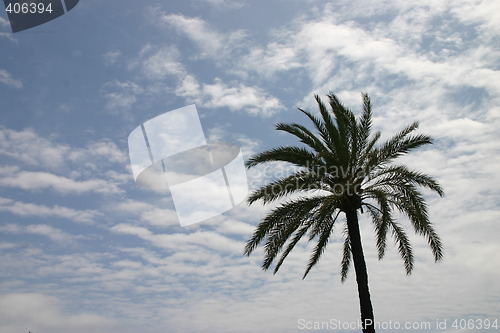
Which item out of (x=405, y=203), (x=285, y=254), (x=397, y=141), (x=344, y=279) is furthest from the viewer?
(x=344, y=279)

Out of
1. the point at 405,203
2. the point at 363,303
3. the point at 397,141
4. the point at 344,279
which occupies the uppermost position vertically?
the point at 397,141

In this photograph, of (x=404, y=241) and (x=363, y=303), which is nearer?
(x=363, y=303)

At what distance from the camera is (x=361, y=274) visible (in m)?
14.3

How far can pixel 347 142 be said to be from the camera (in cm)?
1509

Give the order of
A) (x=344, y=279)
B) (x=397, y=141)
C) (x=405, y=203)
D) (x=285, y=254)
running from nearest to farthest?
(x=405, y=203) < (x=397, y=141) < (x=285, y=254) < (x=344, y=279)

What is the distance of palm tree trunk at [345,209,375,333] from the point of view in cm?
1387

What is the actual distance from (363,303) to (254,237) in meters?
3.99

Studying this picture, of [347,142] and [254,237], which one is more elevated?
[347,142]

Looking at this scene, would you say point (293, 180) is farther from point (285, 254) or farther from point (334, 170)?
point (285, 254)

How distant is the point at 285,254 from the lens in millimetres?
15797

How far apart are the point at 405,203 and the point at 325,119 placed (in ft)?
12.5

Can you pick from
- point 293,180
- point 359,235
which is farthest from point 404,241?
point 293,180

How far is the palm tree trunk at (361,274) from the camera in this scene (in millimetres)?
13867

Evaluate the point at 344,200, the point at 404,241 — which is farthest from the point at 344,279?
the point at 344,200
